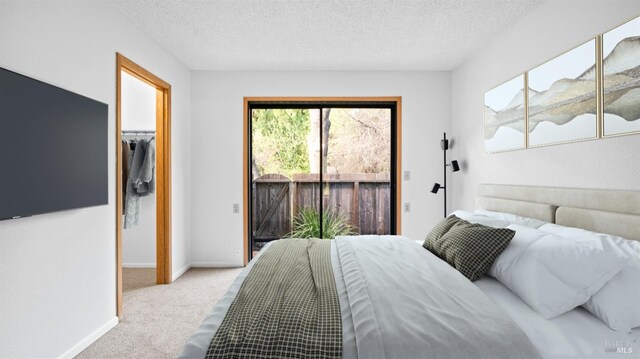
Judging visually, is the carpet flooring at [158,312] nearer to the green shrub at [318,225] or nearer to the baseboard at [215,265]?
the baseboard at [215,265]

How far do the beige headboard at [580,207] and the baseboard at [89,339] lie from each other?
335cm

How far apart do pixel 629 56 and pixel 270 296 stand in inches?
89.8

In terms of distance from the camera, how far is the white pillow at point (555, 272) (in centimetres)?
131

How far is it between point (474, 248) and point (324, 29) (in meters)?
2.23

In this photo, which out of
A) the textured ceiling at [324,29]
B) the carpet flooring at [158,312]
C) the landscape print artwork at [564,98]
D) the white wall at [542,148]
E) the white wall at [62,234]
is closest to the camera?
the white wall at [62,234]

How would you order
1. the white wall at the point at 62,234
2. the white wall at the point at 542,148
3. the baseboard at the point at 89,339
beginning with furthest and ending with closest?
the baseboard at the point at 89,339 → the white wall at the point at 542,148 → the white wall at the point at 62,234

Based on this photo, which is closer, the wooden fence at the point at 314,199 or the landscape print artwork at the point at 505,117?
the landscape print artwork at the point at 505,117

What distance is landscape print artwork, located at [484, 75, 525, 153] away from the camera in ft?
8.51

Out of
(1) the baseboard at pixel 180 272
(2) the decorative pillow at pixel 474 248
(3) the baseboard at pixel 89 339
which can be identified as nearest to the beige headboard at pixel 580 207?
(2) the decorative pillow at pixel 474 248

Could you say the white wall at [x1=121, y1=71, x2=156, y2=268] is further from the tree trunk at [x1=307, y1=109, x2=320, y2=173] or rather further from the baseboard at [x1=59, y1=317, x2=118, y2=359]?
the tree trunk at [x1=307, y1=109, x2=320, y2=173]

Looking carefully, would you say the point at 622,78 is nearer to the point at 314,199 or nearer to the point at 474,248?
the point at 474,248

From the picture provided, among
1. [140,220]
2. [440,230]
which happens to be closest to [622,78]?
[440,230]

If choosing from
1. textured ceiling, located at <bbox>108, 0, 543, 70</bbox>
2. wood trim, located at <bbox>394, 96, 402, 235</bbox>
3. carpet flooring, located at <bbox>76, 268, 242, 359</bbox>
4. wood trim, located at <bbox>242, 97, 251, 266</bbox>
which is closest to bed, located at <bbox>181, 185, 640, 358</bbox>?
carpet flooring, located at <bbox>76, 268, 242, 359</bbox>

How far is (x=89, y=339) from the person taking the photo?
2.21m
